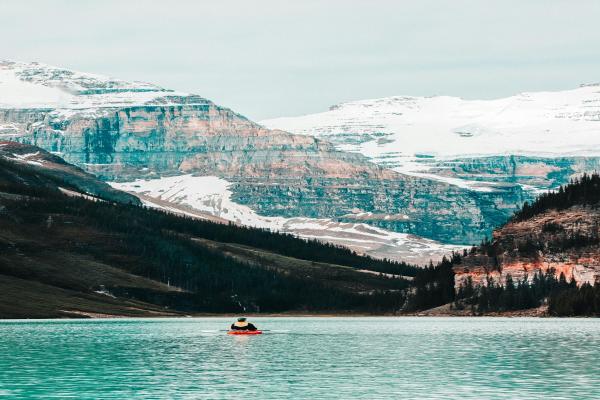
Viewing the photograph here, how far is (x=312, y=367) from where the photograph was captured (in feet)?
387

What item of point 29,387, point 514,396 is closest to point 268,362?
point 29,387

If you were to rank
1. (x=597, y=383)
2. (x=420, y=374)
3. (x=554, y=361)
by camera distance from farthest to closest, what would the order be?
1. (x=554, y=361)
2. (x=420, y=374)
3. (x=597, y=383)

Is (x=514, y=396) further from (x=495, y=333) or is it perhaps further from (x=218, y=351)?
(x=495, y=333)

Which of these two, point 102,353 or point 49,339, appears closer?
point 102,353

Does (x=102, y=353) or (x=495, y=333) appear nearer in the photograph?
(x=102, y=353)

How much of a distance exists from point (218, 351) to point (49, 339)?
121 feet

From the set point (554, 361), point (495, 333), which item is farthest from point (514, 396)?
point (495, 333)

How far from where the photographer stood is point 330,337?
180000 millimetres

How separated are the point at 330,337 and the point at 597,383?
8430 centimetres

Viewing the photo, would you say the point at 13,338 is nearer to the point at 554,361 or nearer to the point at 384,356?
the point at 384,356

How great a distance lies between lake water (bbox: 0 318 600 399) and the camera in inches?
3797

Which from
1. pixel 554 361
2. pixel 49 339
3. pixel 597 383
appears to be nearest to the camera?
pixel 597 383

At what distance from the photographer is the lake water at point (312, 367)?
3797 inches

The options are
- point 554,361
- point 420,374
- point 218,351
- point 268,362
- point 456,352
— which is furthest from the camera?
point 218,351
